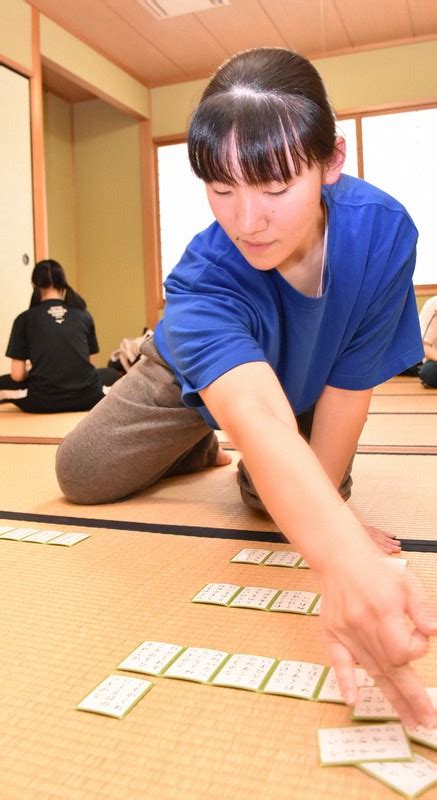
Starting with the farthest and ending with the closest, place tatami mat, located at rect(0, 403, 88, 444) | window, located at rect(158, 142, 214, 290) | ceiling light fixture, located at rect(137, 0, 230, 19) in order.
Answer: window, located at rect(158, 142, 214, 290) < ceiling light fixture, located at rect(137, 0, 230, 19) < tatami mat, located at rect(0, 403, 88, 444)

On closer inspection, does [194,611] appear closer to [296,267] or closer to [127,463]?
[296,267]

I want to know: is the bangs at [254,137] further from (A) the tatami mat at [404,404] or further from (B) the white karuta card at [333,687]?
(A) the tatami mat at [404,404]

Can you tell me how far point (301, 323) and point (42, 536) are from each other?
62 centimetres

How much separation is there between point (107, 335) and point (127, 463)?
4594mm

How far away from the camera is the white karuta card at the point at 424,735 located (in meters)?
0.62

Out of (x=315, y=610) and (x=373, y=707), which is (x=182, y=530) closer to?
(x=315, y=610)

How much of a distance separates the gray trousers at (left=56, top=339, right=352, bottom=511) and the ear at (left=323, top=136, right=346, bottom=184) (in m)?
0.63

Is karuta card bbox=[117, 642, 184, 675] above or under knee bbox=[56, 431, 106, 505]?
under

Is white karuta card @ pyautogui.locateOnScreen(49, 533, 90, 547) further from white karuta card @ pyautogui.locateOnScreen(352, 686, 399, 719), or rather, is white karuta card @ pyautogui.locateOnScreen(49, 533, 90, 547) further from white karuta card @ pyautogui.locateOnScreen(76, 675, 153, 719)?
white karuta card @ pyautogui.locateOnScreen(352, 686, 399, 719)

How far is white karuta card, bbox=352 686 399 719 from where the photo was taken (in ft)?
2.20

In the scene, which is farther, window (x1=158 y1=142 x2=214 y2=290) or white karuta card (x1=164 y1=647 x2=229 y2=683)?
window (x1=158 y1=142 x2=214 y2=290)

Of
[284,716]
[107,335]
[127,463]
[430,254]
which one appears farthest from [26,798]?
[107,335]

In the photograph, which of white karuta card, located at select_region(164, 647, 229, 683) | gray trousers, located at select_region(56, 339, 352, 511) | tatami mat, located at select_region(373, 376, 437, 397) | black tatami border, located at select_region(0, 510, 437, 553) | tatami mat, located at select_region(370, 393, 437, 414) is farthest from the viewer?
tatami mat, located at select_region(373, 376, 437, 397)

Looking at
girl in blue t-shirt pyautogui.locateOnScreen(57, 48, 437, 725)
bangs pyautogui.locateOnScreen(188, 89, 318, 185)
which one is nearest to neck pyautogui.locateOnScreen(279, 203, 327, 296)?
girl in blue t-shirt pyautogui.locateOnScreen(57, 48, 437, 725)
